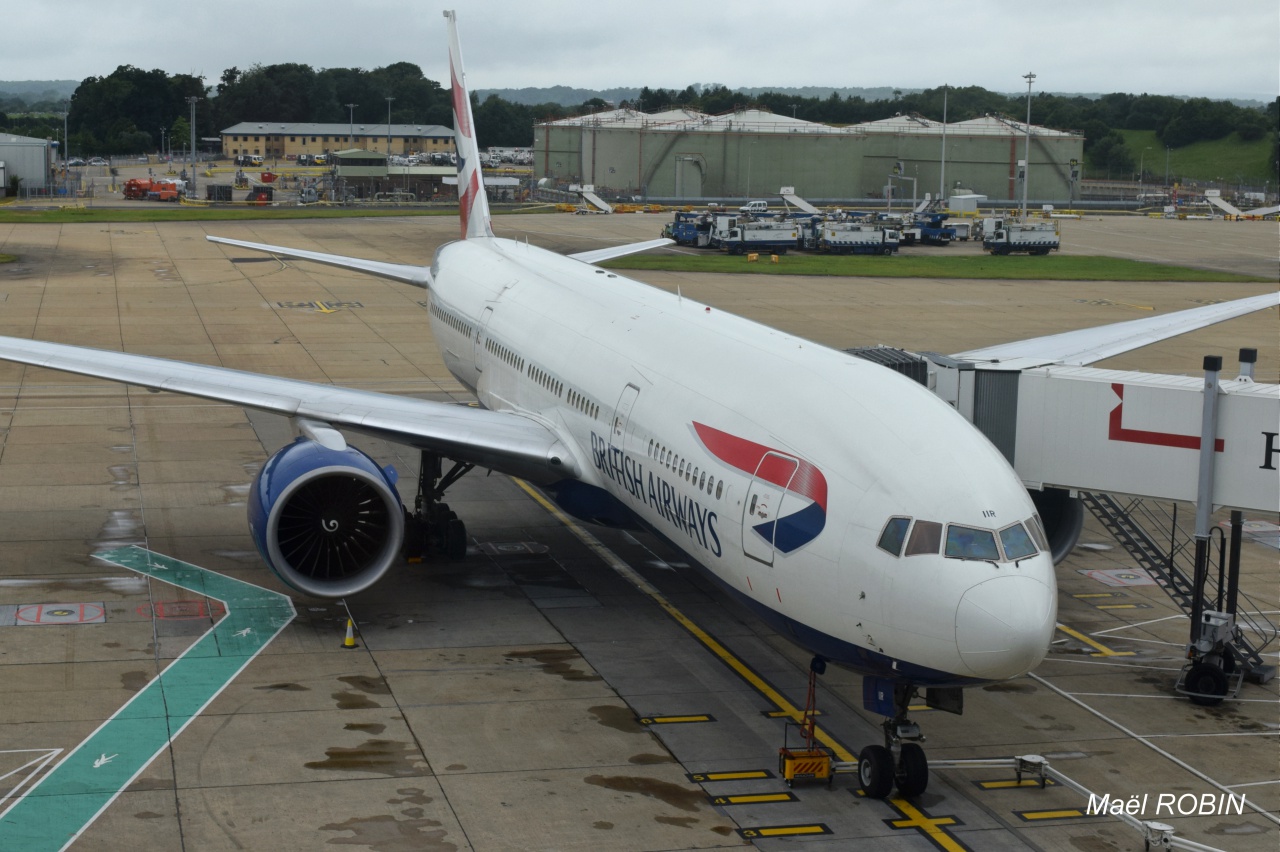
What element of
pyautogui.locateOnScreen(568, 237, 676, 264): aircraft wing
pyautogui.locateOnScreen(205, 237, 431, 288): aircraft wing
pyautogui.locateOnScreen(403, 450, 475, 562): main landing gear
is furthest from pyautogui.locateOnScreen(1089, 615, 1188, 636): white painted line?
pyautogui.locateOnScreen(205, 237, 431, 288): aircraft wing

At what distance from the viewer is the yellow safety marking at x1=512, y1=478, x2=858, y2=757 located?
55.2 ft

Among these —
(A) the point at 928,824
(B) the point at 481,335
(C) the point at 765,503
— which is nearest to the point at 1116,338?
(B) the point at 481,335

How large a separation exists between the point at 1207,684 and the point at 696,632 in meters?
7.12

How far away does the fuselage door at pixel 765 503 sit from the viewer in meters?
15.3

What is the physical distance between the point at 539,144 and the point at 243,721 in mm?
164823

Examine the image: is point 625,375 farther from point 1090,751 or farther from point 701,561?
point 1090,751

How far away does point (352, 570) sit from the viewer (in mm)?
20250

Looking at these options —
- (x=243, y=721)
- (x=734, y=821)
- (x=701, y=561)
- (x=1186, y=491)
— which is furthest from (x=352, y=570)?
(x=1186, y=491)

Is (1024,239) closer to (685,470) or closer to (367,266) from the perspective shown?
(367,266)

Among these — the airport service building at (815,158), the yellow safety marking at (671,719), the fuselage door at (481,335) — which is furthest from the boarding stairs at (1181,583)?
the airport service building at (815,158)

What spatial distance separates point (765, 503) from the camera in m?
15.5

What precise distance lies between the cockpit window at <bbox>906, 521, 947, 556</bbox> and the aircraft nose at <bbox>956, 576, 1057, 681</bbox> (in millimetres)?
608

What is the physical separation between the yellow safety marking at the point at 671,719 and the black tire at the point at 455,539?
7.82 meters

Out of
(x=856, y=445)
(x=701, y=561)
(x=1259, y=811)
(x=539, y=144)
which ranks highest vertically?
(x=539, y=144)
